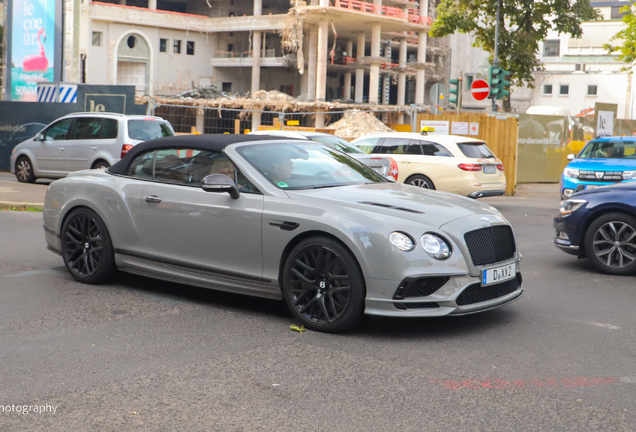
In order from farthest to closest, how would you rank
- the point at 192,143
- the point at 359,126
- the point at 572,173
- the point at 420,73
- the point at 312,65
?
1. the point at 420,73
2. the point at 312,65
3. the point at 359,126
4. the point at 572,173
5. the point at 192,143

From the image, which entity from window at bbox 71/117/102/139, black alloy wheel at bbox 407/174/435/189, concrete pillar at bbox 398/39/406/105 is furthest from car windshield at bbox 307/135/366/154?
concrete pillar at bbox 398/39/406/105

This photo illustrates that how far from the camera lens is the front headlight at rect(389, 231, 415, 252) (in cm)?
552

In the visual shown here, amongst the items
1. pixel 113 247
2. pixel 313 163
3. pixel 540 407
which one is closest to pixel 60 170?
pixel 113 247

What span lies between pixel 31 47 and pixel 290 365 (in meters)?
25.4

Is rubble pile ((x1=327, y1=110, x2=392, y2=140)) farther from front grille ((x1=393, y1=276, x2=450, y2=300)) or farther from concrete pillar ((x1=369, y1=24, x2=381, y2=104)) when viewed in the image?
front grille ((x1=393, y1=276, x2=450, y2=300))

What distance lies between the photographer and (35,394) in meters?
4.33

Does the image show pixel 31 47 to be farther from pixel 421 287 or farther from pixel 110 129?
pixel 421 287

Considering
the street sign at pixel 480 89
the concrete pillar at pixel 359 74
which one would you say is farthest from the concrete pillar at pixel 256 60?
the street sign at pixel 480 89

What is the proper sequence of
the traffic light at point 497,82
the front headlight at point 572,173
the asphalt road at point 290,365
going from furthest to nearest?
the traffic light at point 497,82 < the front headlight at point 572,173 < the asphalt road at point 290,365

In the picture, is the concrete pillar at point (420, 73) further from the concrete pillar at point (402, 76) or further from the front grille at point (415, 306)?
the front grille at point (415, 306)

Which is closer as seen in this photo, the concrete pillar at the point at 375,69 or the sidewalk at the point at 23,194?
the sidewalk at the point at 23,194

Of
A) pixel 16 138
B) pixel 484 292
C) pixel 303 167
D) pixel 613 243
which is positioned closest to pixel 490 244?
pixel 484 292

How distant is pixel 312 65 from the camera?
239 ft

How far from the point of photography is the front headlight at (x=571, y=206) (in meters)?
8.86
